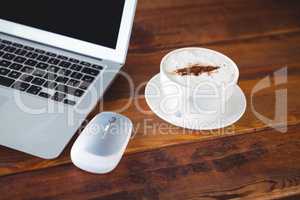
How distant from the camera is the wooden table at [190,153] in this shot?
562 mm

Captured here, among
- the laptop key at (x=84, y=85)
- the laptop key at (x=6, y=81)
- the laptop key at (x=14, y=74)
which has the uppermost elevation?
the laptop key at (x=84, y=85)

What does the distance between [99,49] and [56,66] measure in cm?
8

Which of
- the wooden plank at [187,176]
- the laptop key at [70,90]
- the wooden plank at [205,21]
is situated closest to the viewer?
the wooden plank at [187,176]

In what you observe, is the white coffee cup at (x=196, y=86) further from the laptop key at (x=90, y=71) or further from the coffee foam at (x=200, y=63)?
the laptop key at (x=90, y=71)

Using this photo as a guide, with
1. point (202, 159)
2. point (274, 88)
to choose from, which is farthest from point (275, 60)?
point (202, 159)

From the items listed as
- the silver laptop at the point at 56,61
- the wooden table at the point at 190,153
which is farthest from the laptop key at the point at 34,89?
the wooden table at the point at 190,153

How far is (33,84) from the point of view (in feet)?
2.19

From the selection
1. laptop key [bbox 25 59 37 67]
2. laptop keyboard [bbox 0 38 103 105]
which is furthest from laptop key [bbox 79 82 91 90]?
laptop key [bbox 25 59 37 67]

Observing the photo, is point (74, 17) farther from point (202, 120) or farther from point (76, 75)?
point (202, 120)

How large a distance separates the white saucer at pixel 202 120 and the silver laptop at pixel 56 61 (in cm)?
8

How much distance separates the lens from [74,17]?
28.2 inches

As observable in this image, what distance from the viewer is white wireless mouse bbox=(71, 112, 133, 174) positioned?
0.56 m

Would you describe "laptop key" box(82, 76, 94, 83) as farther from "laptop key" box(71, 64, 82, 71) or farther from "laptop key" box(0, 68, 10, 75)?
"laptop key" box(0, 68, 10, 75)

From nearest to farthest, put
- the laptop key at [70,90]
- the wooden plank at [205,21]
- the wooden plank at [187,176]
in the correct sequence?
the wooden plank at [187,176] → the laptop key at [70,90] → the wooden plank at [205,21]
